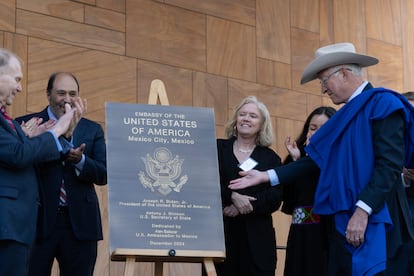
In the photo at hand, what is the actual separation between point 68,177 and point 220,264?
3.50 ft

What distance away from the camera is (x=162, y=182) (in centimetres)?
518

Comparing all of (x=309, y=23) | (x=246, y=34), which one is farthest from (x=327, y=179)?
(x=309, y=23)

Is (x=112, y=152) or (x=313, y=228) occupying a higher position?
(x=112, y=152)

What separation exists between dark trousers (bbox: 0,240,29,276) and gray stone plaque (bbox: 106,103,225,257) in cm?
68

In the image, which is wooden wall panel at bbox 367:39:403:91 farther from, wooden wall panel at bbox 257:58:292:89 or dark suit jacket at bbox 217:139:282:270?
dark suit jacket at bbox 217:139:282:270

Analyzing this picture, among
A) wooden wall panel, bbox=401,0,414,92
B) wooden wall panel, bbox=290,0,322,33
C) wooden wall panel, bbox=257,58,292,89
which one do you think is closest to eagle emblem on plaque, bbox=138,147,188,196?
wooden wall panel, bbox=257,58,292,89

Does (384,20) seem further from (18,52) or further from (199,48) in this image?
(18,52)

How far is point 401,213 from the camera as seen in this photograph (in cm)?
471

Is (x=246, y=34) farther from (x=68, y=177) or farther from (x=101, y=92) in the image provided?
(x=68, y=177)

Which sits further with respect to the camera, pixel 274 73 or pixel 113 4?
pixel 274 73

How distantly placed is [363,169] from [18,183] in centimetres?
168

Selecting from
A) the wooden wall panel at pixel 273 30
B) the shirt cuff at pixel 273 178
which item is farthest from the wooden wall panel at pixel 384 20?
the shirt cuff at pixel 273 178

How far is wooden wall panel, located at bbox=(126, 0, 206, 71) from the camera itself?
7348 mm

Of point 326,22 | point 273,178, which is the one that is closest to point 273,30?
point 326,22
